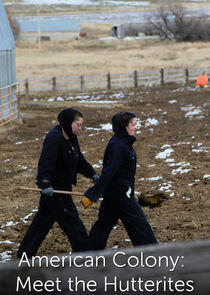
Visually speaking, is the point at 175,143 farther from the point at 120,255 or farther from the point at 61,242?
the point at 120,255

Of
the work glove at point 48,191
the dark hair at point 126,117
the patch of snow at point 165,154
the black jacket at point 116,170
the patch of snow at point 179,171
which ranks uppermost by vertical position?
the dark hair at point 126,117

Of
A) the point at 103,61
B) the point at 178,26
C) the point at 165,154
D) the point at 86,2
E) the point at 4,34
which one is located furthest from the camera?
the point at 86,2

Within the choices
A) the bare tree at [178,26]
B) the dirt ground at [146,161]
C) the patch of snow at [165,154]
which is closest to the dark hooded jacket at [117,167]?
the dirt ground at [146,161]

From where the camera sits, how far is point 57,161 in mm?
5707

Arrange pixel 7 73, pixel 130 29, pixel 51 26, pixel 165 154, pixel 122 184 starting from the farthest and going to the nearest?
1. pixel 51 26
2. pixel 130 29
3. pixel 7 73
4. pixel 165 154
5. pixel 122 184

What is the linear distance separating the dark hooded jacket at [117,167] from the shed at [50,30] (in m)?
78.3

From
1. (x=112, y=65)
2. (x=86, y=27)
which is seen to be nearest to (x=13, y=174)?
(x=112, y=65)

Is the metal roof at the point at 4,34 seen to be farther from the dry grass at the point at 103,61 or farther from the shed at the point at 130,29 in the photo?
the shed at the point at 130,29

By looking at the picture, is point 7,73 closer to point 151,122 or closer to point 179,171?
point 151,122

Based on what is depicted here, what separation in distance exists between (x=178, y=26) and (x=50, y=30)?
112 ft

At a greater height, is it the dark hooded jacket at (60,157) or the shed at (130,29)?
the dark hooded jacket at (60,157)

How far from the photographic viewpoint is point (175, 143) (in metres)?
13.1

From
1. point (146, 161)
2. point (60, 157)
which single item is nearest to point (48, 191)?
point (60, 157)

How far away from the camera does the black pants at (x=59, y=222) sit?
5723mm
